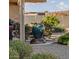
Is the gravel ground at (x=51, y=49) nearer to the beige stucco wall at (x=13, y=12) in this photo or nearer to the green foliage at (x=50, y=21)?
the green foliage at (x=50, y=21)

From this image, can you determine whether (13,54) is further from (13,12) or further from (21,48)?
(13,12)

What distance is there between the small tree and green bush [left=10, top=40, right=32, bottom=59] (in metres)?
0.52

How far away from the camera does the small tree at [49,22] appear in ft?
8.72

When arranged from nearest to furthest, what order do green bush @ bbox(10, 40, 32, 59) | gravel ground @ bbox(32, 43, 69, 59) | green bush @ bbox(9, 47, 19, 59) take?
green bush @ bbox(9, 47, 19, 59), green bush @ bbox(10, 40, 32, 59), gravel ground @ bbox(32, 43, 69, 59)

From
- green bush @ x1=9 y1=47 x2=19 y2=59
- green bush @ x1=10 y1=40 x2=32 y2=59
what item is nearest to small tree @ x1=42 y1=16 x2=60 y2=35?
green bush @ x1=10 y1=40 x2=32 y2=59

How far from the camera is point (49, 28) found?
269cm

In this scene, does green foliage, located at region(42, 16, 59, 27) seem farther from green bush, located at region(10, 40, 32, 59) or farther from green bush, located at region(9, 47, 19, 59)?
green bush, located at region(9, 47, 19, 59)

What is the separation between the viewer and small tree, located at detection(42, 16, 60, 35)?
8.72ft

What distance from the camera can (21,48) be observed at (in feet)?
7.00

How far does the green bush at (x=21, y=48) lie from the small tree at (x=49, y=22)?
52 cm

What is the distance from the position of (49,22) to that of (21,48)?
0.69m

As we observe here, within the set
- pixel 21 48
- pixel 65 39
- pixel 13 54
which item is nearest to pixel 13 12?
pixel 21 48
